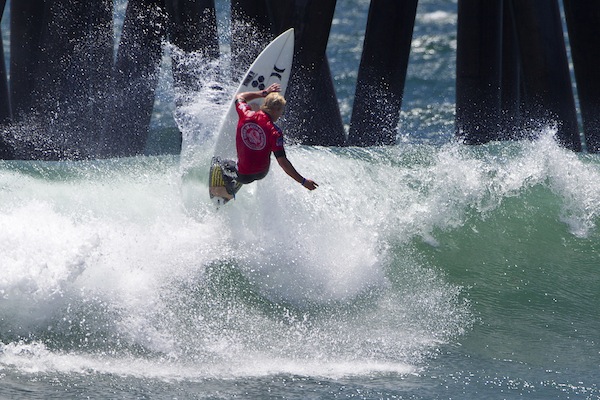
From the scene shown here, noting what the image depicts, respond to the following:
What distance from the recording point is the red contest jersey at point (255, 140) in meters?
6.70

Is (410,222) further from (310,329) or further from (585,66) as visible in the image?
(585,66)

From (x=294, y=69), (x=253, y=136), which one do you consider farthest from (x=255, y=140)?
(x=294, y=69)

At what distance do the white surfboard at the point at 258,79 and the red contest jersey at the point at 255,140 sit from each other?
1.39 feet

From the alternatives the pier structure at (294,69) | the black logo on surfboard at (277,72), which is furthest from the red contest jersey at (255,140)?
the pier structure at (294,69)

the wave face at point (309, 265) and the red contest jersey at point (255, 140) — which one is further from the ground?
the red contest jersey at point (255, 140)

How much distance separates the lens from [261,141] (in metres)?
6.76

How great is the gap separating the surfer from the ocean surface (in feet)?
1.80

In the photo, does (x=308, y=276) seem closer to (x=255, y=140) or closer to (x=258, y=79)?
(x=255, y=140)

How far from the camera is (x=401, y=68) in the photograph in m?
10.1

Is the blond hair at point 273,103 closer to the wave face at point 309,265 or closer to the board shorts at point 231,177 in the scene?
the board shorts at point 231,177

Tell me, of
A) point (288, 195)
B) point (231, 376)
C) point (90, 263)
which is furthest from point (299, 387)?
point (288, 195)

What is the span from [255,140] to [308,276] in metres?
1.11

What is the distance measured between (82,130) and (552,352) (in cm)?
571

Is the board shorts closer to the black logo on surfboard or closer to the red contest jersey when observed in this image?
the red contest jersey
